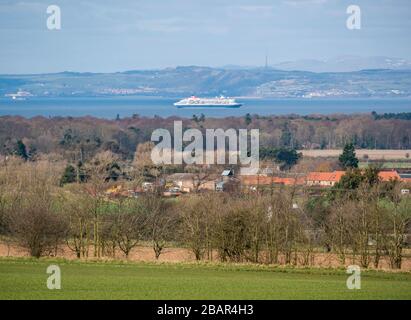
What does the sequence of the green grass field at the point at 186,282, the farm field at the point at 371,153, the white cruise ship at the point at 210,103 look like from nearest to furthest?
the green grass field at the point at 186,282
the farm field at the point at 371,153
the white cruise ship at the point at 210,103

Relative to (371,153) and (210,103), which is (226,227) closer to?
(371,153)

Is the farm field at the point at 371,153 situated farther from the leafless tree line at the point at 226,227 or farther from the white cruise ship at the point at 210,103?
the white cruise ship at the point at 210,103

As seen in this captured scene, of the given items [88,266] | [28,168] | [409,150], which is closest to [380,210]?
[88,266]

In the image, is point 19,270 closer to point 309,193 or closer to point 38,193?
point 38,193

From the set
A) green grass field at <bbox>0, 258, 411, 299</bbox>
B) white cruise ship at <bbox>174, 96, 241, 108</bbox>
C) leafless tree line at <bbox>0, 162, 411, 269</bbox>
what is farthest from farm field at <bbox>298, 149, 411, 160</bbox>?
white cruise ship at <bbox>174, 96, 241, 108</bbox>

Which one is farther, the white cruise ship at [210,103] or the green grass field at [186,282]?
the white cruise ship at [210,103]

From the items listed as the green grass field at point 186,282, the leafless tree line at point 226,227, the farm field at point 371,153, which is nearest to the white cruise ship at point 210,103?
the farm field at point 371,153
